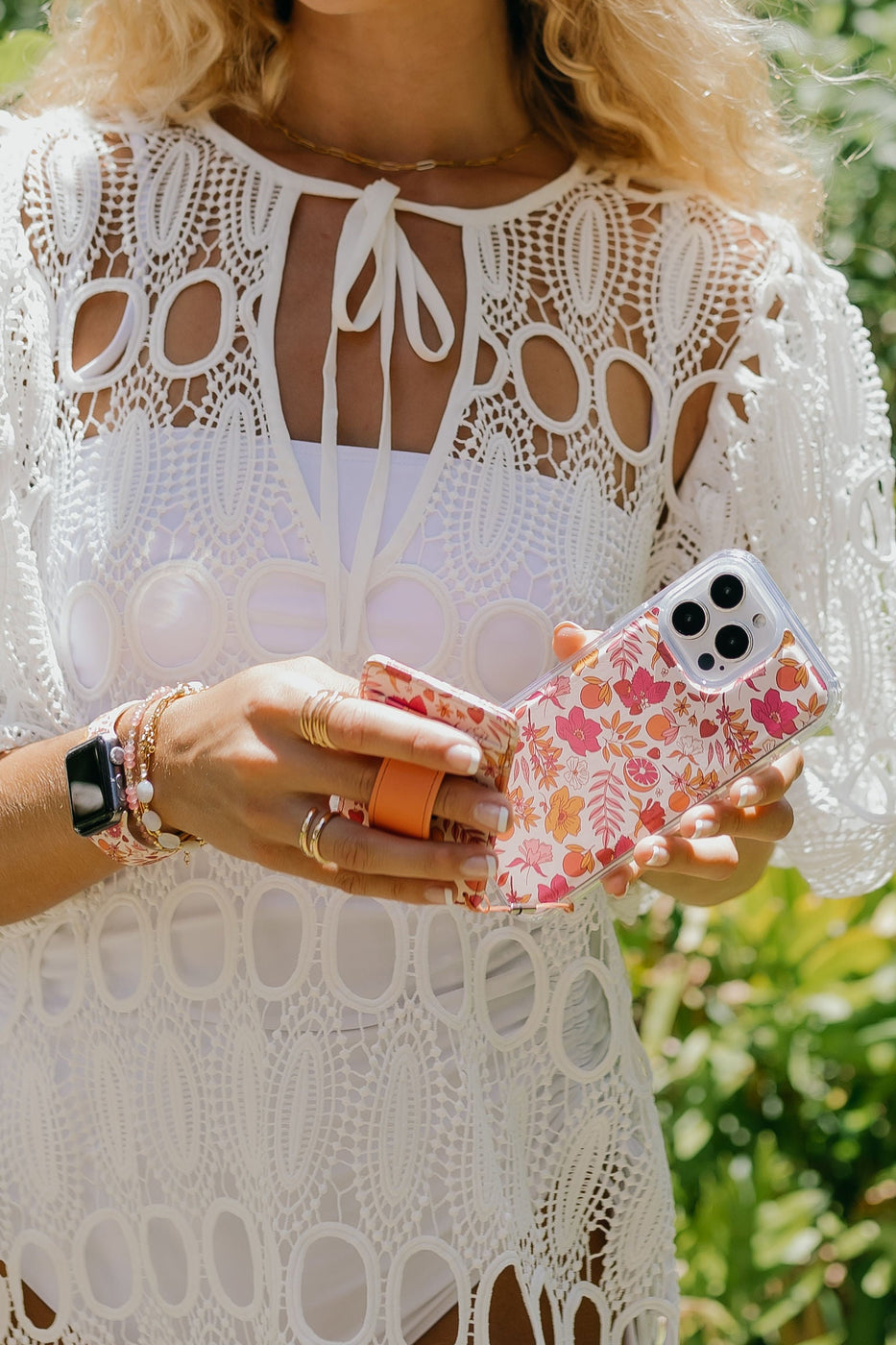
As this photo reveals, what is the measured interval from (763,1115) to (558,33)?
5.63ft

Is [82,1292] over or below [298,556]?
below

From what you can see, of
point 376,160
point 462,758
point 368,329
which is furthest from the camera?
point 376,160

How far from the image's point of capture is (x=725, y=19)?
1.59 meters

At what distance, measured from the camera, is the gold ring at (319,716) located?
3.00 ft

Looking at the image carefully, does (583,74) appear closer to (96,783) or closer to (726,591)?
(726,591)

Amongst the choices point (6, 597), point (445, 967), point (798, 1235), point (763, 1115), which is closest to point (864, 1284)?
point (798, 1235)

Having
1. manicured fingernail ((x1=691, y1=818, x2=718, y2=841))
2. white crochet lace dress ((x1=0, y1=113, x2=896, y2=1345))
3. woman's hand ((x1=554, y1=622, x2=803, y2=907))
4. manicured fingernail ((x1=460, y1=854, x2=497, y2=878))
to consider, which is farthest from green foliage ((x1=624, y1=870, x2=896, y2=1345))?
manicured fingernail ((x1=460, y1=854, x2=497, y2=878))

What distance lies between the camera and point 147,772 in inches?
42.6

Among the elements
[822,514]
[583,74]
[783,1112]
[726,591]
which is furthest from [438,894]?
[783,1112]

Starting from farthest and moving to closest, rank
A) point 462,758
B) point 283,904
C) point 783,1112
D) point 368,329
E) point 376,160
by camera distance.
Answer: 1. point 783,1112
2. point 376,160
3. point 368,329
4. point 283,904
5. point 462,758

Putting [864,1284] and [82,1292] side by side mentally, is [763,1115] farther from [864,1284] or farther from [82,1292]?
[82,1292]

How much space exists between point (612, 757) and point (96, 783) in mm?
401

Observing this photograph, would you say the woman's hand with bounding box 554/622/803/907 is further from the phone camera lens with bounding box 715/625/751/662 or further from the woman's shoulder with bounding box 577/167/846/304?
the woman's shoulder with bounding box 577/167/846/304

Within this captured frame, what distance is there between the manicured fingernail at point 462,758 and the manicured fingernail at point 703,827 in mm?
281
